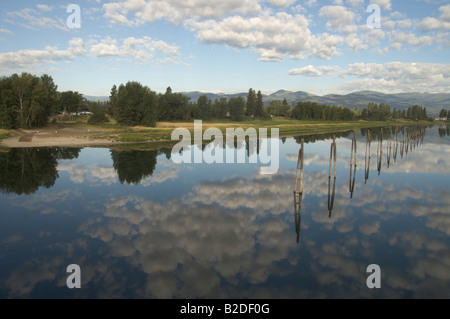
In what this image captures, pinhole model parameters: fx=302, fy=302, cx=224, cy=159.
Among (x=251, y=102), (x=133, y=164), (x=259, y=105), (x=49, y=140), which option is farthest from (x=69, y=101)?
(x=259, y=105)

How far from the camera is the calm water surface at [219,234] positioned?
10000 mm

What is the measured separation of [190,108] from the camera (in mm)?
102062

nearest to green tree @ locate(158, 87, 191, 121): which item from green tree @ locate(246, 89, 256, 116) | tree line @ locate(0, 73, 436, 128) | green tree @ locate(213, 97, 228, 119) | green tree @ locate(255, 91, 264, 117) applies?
tree line @ locate(0, 73, 436, 128)

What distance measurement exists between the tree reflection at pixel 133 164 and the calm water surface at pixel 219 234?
337mm

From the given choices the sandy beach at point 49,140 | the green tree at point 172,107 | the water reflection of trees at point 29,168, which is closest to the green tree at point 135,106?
the sandy beach at point 49,140

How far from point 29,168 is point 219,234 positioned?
22.1 m

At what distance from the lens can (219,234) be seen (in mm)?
13859

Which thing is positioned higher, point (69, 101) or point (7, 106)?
point (69, 101)

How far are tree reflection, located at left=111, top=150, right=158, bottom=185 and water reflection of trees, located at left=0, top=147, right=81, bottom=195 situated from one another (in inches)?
198

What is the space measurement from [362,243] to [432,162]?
28974 millimetres

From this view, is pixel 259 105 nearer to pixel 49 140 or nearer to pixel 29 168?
pixel 49 140

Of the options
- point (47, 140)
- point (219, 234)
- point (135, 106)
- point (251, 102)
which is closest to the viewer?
point (219, 234)

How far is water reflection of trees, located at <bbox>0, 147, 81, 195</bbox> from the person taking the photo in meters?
21.9
